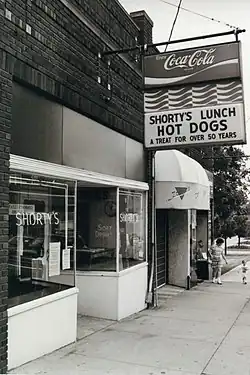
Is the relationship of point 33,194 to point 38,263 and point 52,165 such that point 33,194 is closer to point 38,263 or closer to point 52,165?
point 52,165

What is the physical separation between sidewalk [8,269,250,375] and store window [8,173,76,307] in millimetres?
958

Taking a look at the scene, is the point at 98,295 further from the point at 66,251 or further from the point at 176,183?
the point at 176,183

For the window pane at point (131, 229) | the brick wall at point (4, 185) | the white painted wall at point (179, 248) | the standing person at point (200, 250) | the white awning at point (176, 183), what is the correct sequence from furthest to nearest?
the standing person at point (200, 250), the white painted wall at point (179, 248), the white awning at point (176, 183), the window pane at point (131, 229), the brick wall at point (4, 185)

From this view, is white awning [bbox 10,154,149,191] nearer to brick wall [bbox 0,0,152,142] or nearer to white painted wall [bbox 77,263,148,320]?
brick wall [bbox 0,0,152,142]

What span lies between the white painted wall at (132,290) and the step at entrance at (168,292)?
1.42 metres

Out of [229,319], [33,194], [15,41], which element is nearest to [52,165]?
[33,194]

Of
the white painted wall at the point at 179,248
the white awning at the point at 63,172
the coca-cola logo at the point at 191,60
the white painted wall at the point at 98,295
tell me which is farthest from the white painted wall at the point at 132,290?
the coca-cola logo at the point at 191,60

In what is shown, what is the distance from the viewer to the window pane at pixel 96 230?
9.30m

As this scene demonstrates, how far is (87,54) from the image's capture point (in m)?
8.12

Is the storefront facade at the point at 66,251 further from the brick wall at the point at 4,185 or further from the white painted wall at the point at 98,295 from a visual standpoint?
the brick wall at the point at 4,185

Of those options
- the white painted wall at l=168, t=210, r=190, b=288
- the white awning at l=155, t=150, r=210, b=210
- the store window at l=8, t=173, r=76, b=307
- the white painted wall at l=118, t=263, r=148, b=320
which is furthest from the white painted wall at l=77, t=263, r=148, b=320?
the white painted wall at l=168, t=210, r=190, b=288

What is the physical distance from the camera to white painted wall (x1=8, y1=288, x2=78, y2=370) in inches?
227

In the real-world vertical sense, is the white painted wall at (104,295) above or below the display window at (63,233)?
below

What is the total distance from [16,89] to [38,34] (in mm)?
997
